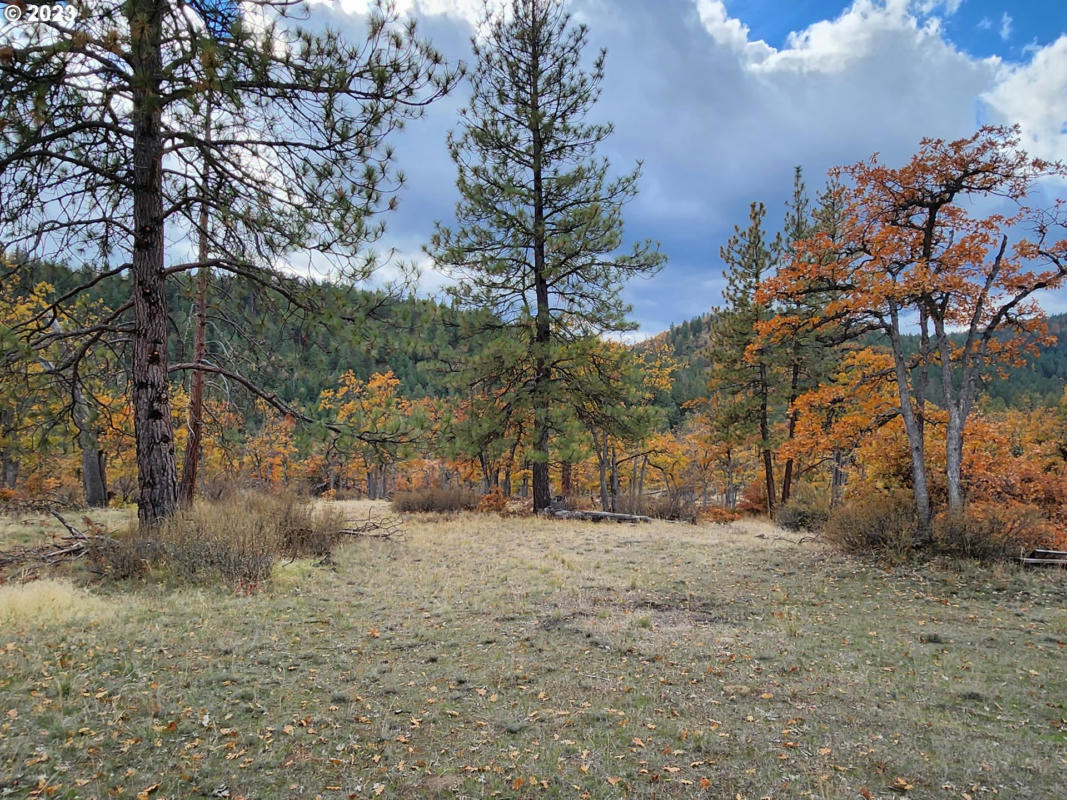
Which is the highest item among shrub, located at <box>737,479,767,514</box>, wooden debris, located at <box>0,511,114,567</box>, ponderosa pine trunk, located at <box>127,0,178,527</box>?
ponderosa pine trunk, located at <box>127,0,178,527</box>

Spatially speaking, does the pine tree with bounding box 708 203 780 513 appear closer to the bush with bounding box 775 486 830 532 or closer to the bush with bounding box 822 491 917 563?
the bush with bounding box 775 486 830 532

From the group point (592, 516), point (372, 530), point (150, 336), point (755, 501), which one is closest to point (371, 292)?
point (150, 336)

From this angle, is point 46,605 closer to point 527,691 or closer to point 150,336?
point 150,336

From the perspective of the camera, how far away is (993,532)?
29.4 feet

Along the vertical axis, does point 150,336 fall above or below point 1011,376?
below

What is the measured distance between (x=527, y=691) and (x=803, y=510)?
611 inches

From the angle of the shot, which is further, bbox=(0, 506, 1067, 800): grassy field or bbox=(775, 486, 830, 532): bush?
bbox=(775, 486, 830, 532): bush

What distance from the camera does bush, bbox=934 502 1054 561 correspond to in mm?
8914

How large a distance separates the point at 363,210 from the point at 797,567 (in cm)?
870

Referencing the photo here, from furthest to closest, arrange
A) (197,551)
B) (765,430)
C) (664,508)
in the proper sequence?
(765,430), (664,508), (197,551)

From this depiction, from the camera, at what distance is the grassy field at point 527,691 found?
300 centimetres

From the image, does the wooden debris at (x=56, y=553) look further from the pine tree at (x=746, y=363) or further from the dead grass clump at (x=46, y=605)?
the pine tree at (x=746, y=363)

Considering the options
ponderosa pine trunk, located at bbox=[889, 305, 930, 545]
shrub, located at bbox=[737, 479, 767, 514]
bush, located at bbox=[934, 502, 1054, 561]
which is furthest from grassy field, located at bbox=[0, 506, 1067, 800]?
shrub, located at bbox=[737, 479, 767, 514]

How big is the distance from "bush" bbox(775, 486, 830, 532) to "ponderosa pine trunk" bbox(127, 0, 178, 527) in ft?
52.5
